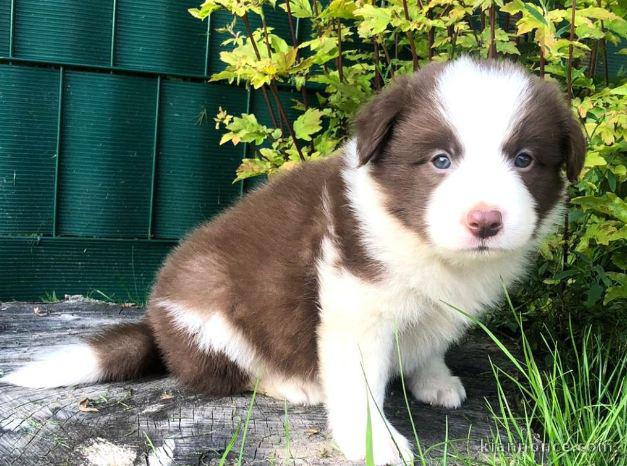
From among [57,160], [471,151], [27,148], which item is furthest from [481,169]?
[27,148]

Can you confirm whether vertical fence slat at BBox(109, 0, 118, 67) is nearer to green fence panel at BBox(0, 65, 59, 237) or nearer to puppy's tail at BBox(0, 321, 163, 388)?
green fence panel at BBox(0, 65, 59, 237)

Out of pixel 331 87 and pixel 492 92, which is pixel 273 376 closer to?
pixel 492 92

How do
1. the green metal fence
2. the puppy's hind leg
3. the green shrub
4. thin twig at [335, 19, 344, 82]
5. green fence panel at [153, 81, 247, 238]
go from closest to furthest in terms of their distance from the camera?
the puppy's hind leg
the green shrub
thin twig at [335, 19, 344, 82]
the green metal fence
green fence panel at [153, 81, 247, 238]

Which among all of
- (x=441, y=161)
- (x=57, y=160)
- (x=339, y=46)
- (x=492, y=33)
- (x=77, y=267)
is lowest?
(x=77, y=267)

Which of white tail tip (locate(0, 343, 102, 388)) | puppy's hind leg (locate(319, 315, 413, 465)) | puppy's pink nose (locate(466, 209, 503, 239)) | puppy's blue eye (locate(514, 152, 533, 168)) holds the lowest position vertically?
white tail tip (locate(0, 343, 102, 388))

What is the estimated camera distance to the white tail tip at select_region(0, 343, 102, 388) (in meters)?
2.71

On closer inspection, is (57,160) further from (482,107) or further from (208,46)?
(482,107)

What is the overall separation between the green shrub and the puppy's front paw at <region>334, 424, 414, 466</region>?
4.05 ft

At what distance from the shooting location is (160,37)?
466 centimetres

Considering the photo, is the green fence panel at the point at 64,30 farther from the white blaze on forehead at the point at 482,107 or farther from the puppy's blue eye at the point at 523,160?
the puppy's blue eye at the point at 523,160

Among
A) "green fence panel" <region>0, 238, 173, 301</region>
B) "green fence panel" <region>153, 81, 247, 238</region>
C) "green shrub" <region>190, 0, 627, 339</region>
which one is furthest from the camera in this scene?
"green fence panel" <region>153, 81, 247, 238</region>

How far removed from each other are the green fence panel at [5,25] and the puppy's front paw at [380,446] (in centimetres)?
345

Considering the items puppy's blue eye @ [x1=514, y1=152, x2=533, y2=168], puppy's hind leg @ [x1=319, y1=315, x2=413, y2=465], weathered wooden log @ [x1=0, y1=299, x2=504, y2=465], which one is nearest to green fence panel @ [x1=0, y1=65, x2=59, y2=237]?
weathered wooden log @ [x1=0, y1=299, x2=504, y2=465]

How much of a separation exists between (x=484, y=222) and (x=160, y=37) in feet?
10.8
